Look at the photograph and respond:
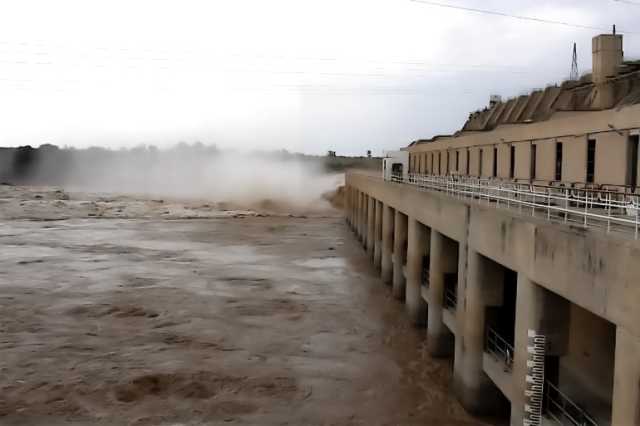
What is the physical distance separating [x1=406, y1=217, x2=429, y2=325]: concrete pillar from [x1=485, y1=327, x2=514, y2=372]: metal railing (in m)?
8.36

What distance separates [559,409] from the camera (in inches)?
434

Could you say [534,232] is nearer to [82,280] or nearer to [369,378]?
[369,378]

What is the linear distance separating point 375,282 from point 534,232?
22.1m

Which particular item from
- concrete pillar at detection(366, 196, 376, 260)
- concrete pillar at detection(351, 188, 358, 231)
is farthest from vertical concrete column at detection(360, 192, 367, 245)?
concrete pillar at detection(351, 188, 358, 231)

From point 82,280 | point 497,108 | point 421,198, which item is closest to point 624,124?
point 421,198

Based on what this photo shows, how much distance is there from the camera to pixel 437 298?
18.6 meters

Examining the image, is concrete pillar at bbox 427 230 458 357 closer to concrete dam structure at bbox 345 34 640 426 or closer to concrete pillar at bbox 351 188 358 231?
concrete dam structure at bbox 345 34 640 426

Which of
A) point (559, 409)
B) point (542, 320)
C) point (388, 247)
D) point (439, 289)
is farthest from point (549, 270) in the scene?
point (388, 247)

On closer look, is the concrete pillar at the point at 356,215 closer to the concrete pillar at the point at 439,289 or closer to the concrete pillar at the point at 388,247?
the concrete pillar at the point at 388,247

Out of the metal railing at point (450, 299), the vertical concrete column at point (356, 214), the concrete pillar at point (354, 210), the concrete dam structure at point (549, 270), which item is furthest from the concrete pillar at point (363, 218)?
the metal railing at point (450, 299)

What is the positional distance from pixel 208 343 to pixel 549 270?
13470 mm

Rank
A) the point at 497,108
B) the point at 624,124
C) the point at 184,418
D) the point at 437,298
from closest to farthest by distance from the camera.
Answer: the point at 184,418 → the point at 624,124 → the point at 437,298 → the point at 497,108

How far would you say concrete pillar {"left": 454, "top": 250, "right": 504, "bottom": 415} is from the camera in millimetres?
14023

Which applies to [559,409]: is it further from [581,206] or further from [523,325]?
[581,206]
